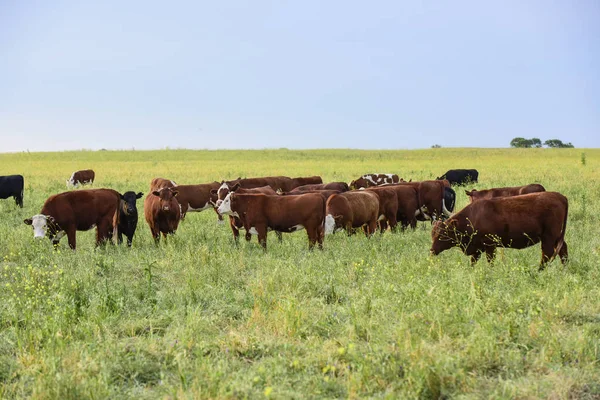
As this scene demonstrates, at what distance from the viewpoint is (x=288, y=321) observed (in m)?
6.30

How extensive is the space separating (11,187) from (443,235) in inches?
671

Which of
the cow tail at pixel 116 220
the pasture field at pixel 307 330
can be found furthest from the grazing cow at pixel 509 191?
the cow tail at pixel 116 220

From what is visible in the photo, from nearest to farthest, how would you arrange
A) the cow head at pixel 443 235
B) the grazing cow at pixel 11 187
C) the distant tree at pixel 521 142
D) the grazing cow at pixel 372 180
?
the cow head at pixel 443 235, the grazing cow at pixel 372 180, the grazing cow at pixel 11 187, the distant tree at pixel 521 142

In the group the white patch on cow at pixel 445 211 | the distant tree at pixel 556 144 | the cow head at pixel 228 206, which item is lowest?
the white patch on cow at pixel 445 211

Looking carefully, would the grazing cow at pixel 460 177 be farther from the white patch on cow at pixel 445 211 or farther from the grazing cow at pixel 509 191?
the grazing cow at pixel 509 191

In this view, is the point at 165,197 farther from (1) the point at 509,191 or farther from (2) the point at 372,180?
(2) the point at 372,180

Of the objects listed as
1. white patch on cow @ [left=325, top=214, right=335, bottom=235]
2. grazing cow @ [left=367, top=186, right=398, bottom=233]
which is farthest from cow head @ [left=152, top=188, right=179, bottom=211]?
grazing cow @ [left=367, top=186, right=398, bottom=233]

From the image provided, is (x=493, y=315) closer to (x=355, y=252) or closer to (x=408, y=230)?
(x=355, y=252)

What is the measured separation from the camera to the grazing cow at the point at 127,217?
43.2 feet

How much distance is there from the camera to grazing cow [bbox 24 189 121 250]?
39.7ft

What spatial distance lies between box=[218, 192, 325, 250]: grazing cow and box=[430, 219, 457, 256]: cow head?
274cm

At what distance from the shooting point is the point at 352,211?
1307 centimetres

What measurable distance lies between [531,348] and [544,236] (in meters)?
3.77

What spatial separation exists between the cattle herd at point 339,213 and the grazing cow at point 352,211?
2 centimetres
